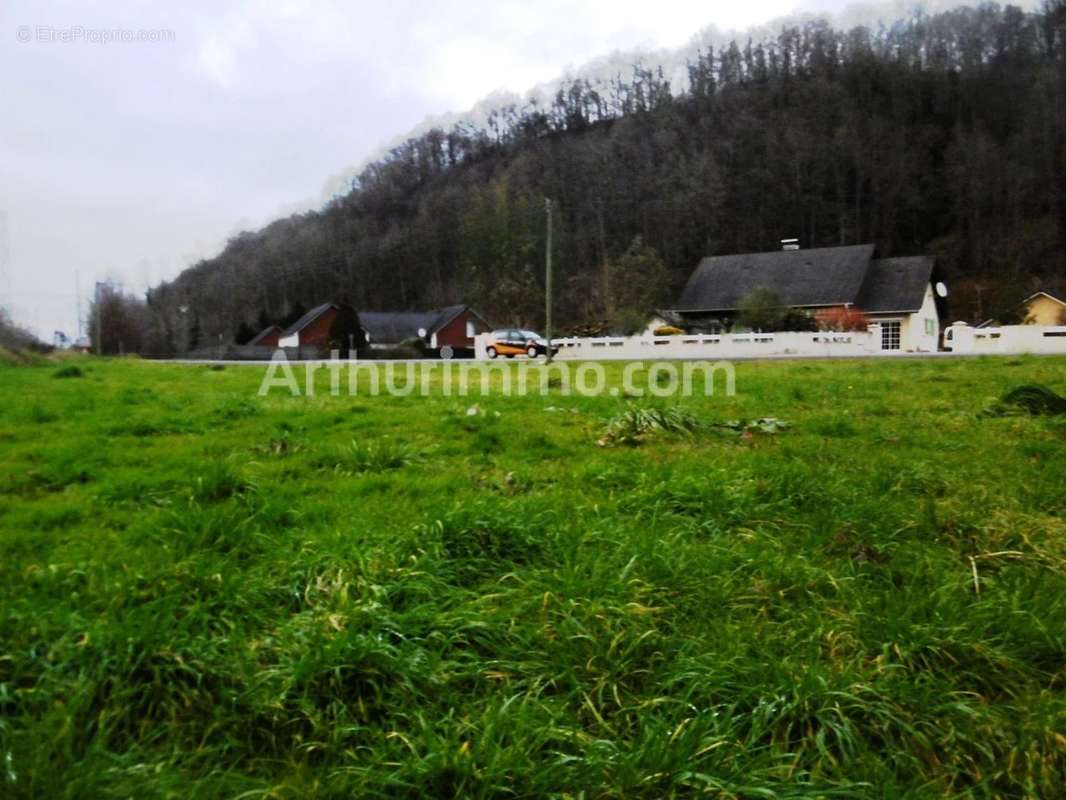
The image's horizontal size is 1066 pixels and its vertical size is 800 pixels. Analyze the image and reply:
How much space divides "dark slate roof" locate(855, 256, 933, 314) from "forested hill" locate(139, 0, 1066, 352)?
21.8 ft

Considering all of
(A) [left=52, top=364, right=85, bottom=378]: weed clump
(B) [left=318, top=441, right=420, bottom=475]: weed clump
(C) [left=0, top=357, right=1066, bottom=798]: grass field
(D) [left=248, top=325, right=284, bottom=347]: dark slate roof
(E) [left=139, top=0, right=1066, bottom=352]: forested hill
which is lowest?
(C) [left=0, top=357, right=1066, bottom=798]: grass field

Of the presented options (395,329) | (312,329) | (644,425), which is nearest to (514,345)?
(312,329)

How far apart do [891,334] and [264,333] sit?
3240 cm

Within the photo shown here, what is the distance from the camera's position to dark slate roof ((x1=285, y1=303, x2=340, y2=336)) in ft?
100

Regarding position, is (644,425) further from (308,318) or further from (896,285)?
(896,285)

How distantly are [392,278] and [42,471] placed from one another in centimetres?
4045

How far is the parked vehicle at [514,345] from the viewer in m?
29.0

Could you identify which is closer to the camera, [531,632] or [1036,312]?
[531,632]

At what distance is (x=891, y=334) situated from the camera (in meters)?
34.0

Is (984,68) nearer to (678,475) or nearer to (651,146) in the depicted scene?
(651,146)

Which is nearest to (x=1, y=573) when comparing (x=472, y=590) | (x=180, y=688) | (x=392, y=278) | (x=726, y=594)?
(x=180, y=688)

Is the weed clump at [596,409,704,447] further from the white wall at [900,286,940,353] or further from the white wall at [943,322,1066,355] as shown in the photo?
the white wall at [900,286,940,353]

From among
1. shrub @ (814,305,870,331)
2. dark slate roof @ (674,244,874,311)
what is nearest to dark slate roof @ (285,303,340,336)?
dark slate roof @ (674,244,874,311)

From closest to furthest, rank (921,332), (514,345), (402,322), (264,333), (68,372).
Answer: (68,372) < (514,345) < (264,333) < (921,332) < (402,322)
